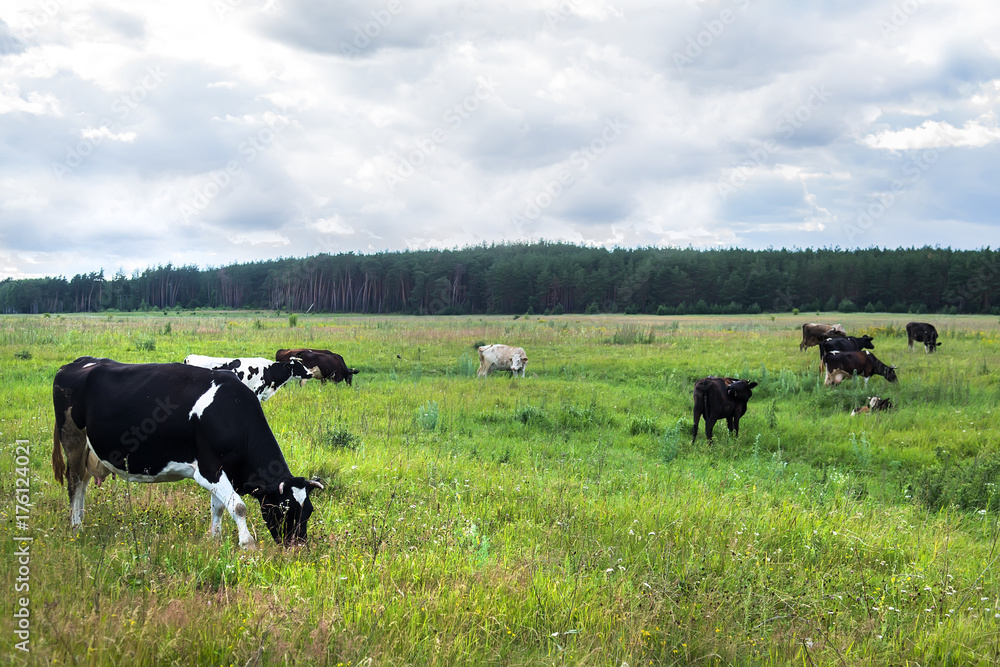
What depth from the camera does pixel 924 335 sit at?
26.1 metres

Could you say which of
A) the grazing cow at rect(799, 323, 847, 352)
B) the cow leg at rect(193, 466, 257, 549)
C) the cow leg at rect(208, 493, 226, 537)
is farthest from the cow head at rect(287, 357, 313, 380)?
the grazing cow at rect(799, 323, 847, 352)

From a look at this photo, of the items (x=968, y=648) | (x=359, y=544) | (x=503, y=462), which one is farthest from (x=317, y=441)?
(x=968, y=648)

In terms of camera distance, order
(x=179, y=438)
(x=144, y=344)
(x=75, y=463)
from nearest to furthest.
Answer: (x=179, y=438) < (x=75, y=463) < (x=144, y=344)

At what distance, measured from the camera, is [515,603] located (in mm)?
3898

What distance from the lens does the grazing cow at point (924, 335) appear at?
25359mm

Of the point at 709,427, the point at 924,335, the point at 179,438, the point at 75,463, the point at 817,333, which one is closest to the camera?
the point at 179,438

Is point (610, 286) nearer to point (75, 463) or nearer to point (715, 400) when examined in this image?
point (715, 400)

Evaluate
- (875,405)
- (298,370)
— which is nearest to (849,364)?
(875,405)

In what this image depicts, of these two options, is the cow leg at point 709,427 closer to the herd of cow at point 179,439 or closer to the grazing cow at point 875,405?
the grazing cow at point 875,405

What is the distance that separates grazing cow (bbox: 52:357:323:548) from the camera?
5.20m

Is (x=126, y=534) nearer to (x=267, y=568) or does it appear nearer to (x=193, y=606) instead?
(x=267, y=568)

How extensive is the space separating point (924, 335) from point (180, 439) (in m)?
29.9

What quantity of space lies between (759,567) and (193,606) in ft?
13.9

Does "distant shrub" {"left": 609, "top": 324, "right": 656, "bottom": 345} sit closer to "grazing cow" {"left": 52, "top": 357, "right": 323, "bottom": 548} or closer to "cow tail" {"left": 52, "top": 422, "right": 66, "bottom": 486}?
"grazing cow" {"left": 52, "top": 357, "right": 323, "bottom": 548}
